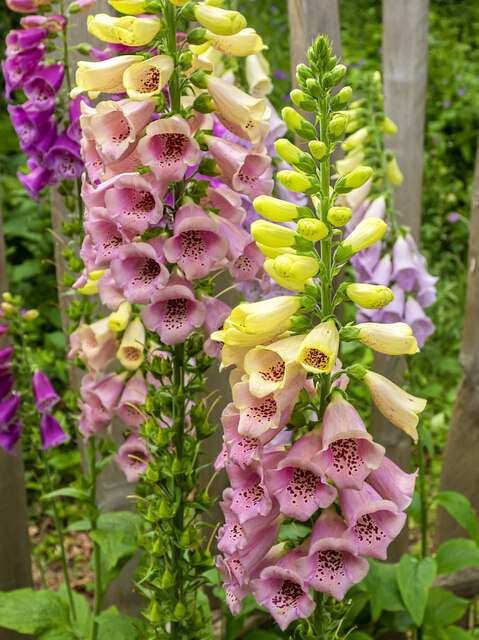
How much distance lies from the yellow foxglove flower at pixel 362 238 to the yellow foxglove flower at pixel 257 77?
0.96 m

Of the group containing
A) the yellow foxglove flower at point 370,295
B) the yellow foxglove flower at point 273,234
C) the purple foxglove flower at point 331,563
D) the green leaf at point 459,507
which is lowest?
the green leaf at point 459,507

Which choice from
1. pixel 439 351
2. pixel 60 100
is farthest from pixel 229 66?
pixel 439 351

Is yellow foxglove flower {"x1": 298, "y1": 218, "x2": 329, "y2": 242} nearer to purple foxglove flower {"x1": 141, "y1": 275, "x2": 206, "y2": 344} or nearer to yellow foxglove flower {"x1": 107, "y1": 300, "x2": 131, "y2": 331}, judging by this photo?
purple foxglove flower {"x1": 141, "y1": 275, "x2": 206, "y2": 344}

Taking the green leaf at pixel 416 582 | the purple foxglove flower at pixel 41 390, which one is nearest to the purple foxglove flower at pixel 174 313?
the purple foxglove flower at pixel 41 390

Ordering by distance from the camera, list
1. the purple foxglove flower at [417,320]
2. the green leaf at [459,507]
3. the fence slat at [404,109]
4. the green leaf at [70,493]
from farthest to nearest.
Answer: the fence slat at [404,109] → the purple foxglove flower at [417,320] → the green leaf at [459,507] → the green leaf at [70,493]

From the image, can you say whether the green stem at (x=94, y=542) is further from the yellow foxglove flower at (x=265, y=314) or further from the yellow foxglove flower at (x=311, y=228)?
the yellow foxglove flower at (x=311, y=228)

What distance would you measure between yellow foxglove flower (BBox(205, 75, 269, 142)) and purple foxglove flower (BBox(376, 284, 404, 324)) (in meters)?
0.96

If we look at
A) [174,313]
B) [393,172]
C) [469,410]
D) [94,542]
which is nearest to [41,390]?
[94,542]

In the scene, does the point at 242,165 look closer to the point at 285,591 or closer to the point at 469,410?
the point at 285,591

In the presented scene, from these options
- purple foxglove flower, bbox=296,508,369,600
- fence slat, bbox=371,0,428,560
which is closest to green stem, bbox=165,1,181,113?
purple foxglove flower, bbox=296,508,369,600

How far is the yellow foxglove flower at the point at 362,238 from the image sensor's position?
1.09 m

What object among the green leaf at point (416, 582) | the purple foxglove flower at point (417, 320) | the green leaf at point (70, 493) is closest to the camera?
the green leaf at point (70, 493)

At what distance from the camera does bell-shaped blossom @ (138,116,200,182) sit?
1.17 metres

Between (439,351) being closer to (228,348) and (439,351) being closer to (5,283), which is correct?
(5,283)
